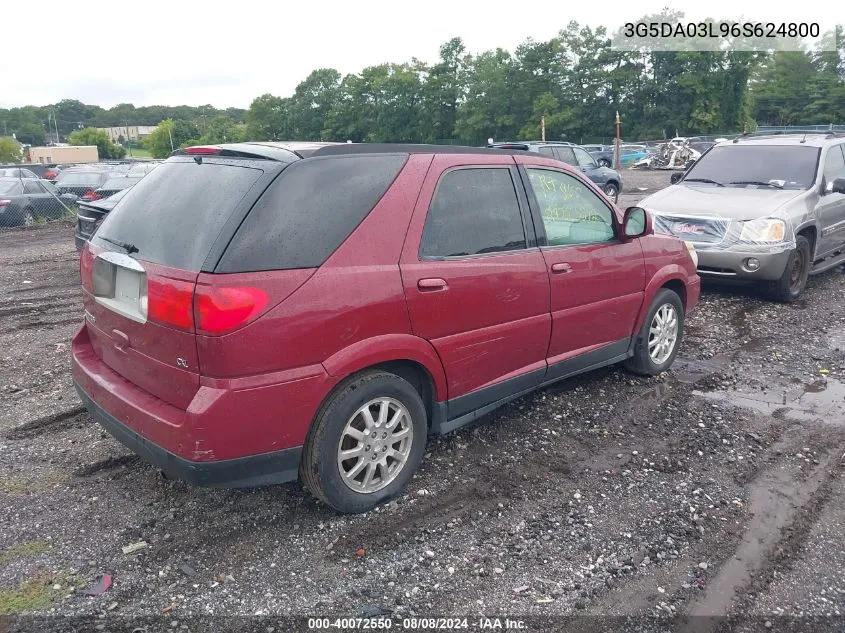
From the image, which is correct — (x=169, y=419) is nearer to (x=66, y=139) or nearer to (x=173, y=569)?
(x=173, y=569)

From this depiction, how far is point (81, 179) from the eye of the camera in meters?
18.9

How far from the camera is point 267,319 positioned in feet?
9.48

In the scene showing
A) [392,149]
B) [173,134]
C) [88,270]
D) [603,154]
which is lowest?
[88,270]

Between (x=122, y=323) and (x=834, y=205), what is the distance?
27.9 ft

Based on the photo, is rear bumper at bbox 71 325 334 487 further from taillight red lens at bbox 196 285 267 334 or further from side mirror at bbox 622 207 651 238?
side mirror at bbox 622 207 651 238

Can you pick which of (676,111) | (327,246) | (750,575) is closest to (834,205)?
(750,575)

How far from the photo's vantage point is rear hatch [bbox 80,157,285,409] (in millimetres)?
2924

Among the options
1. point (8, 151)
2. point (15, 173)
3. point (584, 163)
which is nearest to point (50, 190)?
point (15, 173)

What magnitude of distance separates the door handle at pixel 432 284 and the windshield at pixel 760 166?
21.1 ft

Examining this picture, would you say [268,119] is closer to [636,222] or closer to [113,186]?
[113,186]

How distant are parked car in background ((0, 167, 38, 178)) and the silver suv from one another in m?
16.8

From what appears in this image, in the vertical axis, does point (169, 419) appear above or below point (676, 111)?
below

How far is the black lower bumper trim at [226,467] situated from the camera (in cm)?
295

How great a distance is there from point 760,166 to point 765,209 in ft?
4.32
